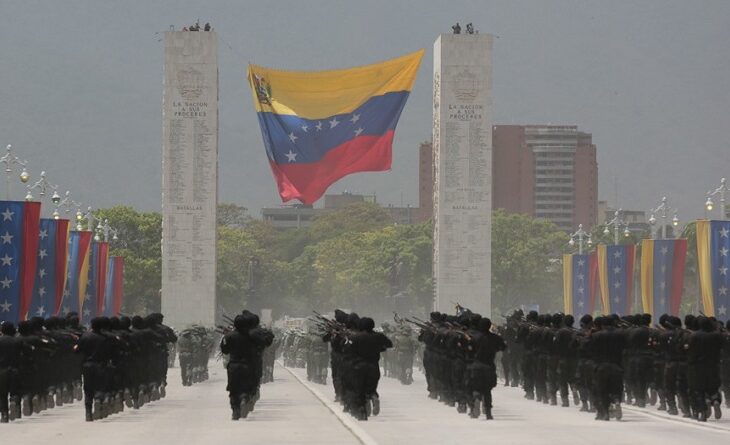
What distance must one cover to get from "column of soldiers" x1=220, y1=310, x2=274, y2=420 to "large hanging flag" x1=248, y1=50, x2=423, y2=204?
36.9 metres

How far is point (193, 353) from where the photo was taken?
149 feet

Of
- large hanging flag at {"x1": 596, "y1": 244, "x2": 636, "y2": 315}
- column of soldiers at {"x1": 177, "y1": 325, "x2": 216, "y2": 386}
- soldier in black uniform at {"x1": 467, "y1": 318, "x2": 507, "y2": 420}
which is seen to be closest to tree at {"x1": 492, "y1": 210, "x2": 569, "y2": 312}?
large hanging flag at {"x1": 596, "y1": 244, "x2": 636, "y2": 315}

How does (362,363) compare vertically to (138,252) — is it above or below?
below

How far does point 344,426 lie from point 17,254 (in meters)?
21.3

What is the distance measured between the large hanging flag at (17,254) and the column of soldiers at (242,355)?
17.1m

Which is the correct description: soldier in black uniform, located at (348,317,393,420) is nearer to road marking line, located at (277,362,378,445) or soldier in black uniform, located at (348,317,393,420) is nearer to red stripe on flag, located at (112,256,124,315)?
road marking line, located at (277,362,378,445)

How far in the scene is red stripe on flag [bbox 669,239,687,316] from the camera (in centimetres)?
5953

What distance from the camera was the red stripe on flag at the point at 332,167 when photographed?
66.9 m

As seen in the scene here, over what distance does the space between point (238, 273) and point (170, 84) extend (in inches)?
2489

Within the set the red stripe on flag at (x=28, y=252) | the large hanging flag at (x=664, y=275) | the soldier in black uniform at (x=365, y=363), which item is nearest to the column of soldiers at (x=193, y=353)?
the red stripe on flag at (x=28, y=252)

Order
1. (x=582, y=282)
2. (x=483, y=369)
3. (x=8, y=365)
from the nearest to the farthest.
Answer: (x=8, y=365), (x=483, y=369), (x=582, y=282)

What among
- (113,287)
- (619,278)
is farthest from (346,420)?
(113,287)

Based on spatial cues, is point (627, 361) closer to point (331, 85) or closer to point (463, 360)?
point (463, 360)

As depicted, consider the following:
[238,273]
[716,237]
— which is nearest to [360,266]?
[238,273]
